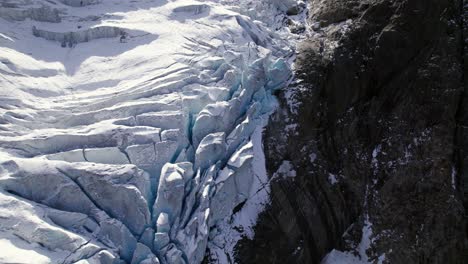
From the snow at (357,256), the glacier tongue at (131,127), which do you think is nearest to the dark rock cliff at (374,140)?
the snow at (357,256)

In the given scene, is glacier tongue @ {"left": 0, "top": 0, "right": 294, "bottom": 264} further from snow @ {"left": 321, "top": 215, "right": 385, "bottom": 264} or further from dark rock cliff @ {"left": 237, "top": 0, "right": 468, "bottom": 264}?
snow @ {"left": 321, "top": 215, "right": 385, "bottom": 264}

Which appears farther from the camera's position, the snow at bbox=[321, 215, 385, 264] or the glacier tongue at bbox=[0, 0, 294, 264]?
the snow at bbox=[321, 215, 385, 264]

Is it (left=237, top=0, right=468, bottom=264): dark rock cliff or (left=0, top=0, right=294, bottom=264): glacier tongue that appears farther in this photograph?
(left=237, top=0, right=468, bottom=264): dark rock cliff

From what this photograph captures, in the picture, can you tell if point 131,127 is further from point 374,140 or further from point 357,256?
point 374,140

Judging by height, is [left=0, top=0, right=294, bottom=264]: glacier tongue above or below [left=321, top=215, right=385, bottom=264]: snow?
above

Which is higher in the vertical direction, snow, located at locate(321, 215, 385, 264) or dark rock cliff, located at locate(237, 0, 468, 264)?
dark rock cliff, located at locate(237, 0, 468, 264)

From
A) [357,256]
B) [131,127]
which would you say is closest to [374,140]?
[357,256]

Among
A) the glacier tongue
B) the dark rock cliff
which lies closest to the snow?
the dark rock cliff

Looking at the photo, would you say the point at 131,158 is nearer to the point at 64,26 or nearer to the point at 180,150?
the point at 180,150
